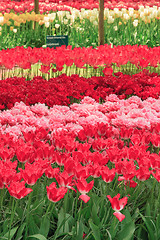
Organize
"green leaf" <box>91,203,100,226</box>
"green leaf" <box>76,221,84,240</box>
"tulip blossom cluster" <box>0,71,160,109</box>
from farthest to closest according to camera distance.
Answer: "tulip blossom cluster" <box>0,71,160,109</box> → "green leaf" <box>91,203,100,226</box> → "green leaf" <box>76,221,84,240</box>

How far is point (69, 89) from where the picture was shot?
4.73m

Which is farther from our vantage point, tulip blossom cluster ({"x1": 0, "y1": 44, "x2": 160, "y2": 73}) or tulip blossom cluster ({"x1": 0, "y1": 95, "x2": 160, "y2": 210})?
tulip blossom cluster ({"x1": 0, "y1": 44, "x2": 160, "y2": 73})

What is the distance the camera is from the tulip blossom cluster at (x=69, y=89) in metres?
4.31

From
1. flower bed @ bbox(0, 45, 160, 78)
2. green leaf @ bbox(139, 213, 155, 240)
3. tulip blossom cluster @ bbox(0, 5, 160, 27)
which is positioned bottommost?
green leaf @ bbox(139, 213, 155, 240)

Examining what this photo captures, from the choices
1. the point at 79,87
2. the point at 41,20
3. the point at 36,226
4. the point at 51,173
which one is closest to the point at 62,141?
the point at 51,173

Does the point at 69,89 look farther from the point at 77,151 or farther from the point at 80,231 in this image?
the point at 80,231

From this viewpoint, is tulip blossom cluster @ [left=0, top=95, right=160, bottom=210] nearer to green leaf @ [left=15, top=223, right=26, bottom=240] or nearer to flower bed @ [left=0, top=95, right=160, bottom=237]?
flower bed @ [left=0, top=95, right=160, bottom=237]

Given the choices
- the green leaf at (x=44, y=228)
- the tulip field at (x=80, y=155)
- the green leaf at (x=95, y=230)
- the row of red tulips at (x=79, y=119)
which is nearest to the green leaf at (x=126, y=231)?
the tulip field at (x=80, y=155)

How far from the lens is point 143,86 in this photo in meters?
5.65

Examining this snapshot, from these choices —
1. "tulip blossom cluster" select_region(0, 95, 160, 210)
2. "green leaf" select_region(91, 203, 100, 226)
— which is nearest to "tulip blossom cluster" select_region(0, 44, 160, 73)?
"tulip blossom cluster" select_region(0, 95, 160, 210)

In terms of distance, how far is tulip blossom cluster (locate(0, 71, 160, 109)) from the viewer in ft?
14.1

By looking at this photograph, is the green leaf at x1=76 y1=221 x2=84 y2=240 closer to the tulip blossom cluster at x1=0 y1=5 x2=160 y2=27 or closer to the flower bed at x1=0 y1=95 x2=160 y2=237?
the flower bed at x1=0 y1=95 x2=160 y2=237

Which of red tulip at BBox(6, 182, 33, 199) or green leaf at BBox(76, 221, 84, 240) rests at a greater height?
red tulip at BBox(6, 182, 33, 199)

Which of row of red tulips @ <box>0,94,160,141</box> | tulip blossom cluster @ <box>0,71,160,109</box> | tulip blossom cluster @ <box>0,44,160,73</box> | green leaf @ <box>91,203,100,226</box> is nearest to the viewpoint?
green leaf @ <box>91,203,100,226</box>
